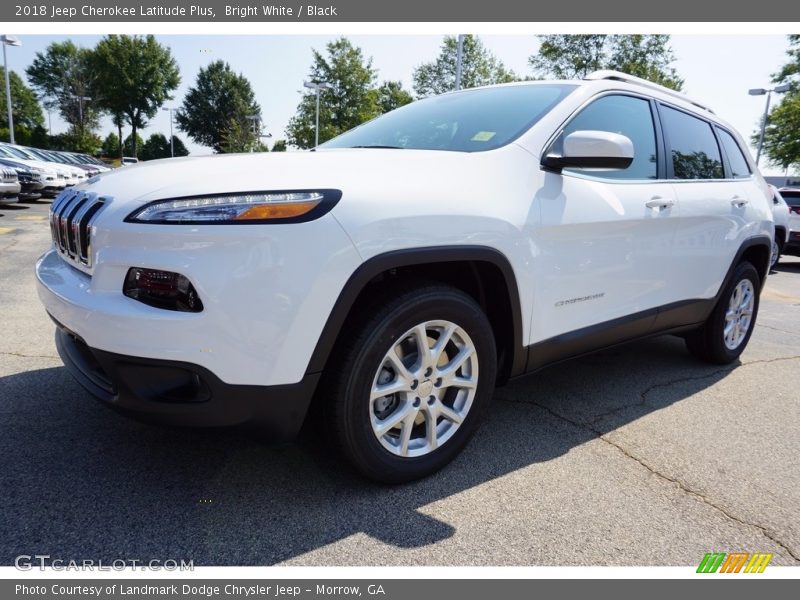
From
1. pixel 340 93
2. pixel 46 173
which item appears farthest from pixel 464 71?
pixel 46 173

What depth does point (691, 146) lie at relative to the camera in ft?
11.6

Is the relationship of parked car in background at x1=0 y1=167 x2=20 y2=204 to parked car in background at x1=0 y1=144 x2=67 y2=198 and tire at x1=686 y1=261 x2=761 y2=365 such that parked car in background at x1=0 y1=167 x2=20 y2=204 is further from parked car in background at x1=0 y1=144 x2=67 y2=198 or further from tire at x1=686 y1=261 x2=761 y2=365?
tire at x1=686 y1=261 x2=761 y2=365

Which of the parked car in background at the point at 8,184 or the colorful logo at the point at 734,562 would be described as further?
the parked car in background at the point at 8,184

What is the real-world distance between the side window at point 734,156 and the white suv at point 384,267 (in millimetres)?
1035

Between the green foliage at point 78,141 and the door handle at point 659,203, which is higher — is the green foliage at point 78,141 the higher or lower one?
the higher one

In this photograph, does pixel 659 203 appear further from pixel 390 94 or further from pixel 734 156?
pixel 390 94

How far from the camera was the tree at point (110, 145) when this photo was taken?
6694 cm

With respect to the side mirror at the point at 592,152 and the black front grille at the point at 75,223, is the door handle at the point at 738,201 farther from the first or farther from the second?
the black front grille at the point at 75,223

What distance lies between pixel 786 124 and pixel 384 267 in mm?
34979

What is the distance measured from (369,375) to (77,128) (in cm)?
5692

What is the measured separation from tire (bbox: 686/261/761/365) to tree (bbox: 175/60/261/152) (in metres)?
66.1

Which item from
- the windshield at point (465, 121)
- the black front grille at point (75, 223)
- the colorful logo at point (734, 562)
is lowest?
the colorful logo at point (734, 562)

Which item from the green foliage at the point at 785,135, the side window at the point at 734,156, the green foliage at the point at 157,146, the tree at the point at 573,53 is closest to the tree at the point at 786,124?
the green foliage at the point at 785,135

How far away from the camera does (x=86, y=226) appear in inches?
78.2
